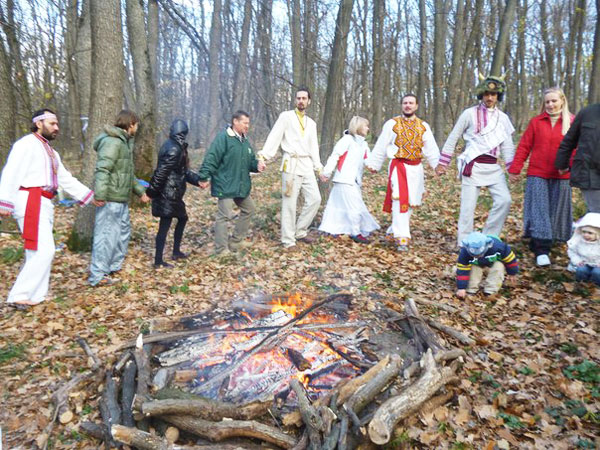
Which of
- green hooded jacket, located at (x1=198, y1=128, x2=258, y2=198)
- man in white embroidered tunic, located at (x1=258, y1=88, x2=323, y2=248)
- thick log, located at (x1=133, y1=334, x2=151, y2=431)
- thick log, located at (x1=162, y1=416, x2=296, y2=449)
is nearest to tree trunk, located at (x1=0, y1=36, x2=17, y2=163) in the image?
green hooded jacket, located at (x1=198, y1=128, x2=258, y2=198)

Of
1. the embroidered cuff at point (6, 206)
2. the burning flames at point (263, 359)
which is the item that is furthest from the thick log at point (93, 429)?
the embroidered cuff at point (6, 206)

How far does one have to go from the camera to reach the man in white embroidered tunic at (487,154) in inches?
243

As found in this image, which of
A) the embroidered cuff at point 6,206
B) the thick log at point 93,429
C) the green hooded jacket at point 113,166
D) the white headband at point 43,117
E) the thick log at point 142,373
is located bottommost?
the thick log at point 93,429

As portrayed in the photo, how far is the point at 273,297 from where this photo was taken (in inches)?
206

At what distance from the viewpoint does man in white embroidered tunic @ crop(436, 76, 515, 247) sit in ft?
20.2

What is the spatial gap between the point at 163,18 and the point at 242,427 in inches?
1097

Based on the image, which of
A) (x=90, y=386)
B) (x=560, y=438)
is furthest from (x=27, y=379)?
(x=560, y=438)

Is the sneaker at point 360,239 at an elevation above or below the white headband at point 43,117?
below

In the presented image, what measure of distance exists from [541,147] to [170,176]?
17.4 feet

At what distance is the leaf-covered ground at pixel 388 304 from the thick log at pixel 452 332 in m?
0.11

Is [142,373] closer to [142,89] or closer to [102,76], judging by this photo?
[102,76]

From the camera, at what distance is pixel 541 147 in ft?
19.2

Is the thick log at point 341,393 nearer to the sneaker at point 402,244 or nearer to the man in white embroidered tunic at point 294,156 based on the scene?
the sneaker at point 402,244

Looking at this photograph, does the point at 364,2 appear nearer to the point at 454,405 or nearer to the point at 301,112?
the point at 301,112
